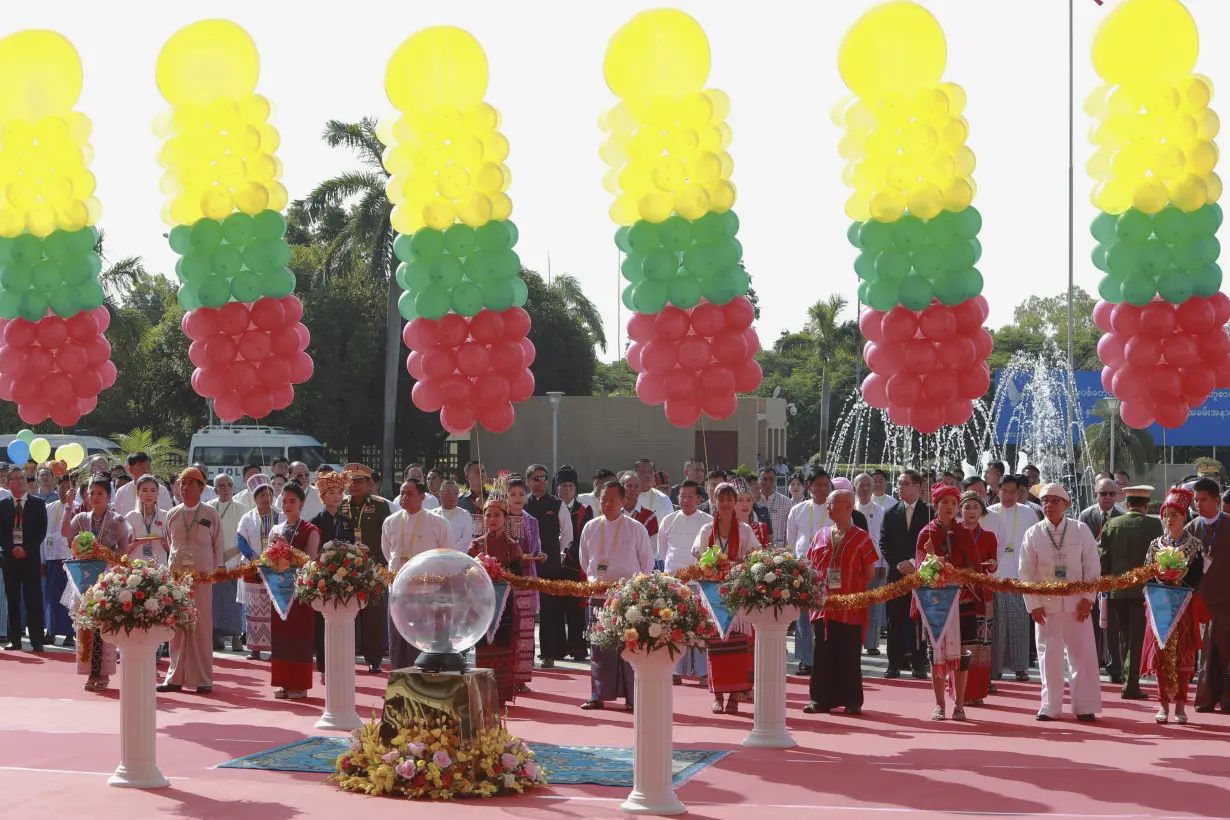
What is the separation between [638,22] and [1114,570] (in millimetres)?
5954

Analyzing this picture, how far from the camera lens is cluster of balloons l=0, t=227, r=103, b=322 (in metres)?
13.5

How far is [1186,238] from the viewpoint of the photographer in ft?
36.9

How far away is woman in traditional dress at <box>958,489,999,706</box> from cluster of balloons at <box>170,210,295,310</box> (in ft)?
19.6

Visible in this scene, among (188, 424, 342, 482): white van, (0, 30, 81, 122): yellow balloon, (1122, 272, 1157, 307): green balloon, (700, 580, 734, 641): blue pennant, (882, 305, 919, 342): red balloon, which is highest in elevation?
(0, 30, 81, 122): yellow balloon

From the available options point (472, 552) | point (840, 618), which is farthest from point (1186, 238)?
point (472, 552)

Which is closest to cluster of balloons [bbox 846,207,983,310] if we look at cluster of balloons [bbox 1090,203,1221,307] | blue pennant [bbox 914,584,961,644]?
cluster of balloons [bbox 1090,203,1221,307]

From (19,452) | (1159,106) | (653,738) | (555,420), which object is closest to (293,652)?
(653,738)

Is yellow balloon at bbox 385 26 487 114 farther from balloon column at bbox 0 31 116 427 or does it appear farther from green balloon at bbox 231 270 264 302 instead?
balloon column at bbox 0 31 116 427

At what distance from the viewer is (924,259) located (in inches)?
455

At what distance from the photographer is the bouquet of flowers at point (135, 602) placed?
8.83 metres

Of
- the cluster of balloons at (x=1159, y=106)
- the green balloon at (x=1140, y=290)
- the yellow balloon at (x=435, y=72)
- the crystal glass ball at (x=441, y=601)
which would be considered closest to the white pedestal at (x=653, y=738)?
the crystal glass ball at (x=441, y=601)

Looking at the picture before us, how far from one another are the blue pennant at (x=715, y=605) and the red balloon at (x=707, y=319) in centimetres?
206

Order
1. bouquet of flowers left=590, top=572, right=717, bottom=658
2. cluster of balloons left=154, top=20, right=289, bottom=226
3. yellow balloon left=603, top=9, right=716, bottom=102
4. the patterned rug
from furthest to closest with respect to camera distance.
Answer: cluster of balloons left=154, top=20, right=289, bottom=226
yellow balloon left=603, top=9, right=716, bottom=102
the patterned rug
bouquet of flowers left=590, top=572, right=717, bottom=658

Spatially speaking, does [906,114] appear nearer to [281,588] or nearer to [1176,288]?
[1176,288]
